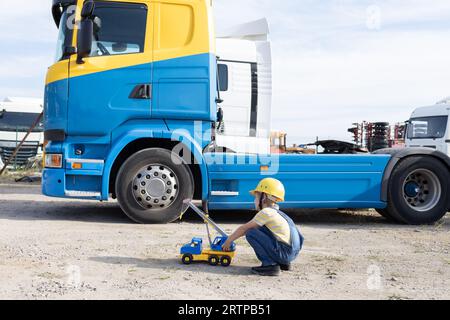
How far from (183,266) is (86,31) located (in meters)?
3.38

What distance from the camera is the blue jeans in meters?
4.45

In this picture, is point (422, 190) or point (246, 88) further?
point (246, 88)

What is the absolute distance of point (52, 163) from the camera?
6887mm

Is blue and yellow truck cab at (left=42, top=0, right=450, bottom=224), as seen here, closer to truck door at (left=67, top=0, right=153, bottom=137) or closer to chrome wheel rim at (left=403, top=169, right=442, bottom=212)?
truck door at (left=67, top=0, right=153, bottom=137)

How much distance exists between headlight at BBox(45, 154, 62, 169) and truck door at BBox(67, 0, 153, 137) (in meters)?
0.36

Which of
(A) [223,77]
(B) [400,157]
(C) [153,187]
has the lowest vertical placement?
(C) [153,187]

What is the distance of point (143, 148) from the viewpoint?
7.15 meters

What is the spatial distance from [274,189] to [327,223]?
12.0 feet

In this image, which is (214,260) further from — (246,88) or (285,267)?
(246,88)

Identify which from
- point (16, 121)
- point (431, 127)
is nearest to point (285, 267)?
point (431, 127)

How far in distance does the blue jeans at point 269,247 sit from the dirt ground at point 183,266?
0.52 feet

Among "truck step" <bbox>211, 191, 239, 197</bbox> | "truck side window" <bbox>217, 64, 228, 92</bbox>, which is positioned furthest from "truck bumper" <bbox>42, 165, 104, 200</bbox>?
"truck side window" <bbox>217, 64, 228, 92</bbox>

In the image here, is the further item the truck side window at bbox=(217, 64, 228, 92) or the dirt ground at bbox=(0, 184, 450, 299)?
the truck side window at bbox=(217, 64, 228, 92)
